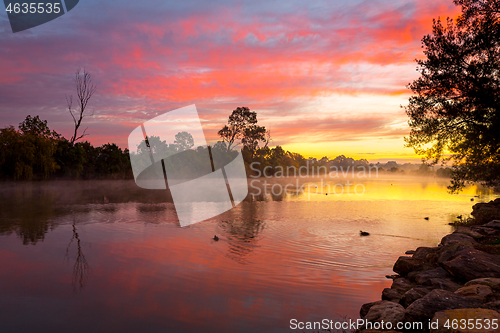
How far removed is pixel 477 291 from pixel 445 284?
1.50 metres

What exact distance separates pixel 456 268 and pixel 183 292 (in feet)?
24.8

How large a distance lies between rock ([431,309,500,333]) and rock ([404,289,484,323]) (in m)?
0.53

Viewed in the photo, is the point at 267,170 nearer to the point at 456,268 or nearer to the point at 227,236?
the point at 227,236

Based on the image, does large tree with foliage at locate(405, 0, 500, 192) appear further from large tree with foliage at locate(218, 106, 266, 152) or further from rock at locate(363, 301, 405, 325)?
large tree with foliage at locate(218, 106, 266, 152)

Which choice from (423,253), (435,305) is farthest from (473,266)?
(423,253)

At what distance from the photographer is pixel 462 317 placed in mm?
5207

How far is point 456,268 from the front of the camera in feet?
26.2

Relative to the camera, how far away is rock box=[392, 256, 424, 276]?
402 inches

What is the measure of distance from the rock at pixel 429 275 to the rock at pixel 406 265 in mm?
1013

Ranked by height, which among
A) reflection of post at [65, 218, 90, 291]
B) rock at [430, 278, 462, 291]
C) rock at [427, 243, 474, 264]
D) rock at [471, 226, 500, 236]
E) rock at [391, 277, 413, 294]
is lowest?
rock at [391, 277, 413, 294]

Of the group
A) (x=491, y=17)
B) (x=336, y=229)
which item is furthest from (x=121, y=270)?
(x=491, y=17)

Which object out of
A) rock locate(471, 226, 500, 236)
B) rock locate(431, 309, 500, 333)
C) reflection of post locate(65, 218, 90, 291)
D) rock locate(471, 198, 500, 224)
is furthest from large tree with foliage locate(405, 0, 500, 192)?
reflection of post locate(65, 218, 90, 291)

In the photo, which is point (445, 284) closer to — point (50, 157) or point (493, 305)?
point (493, 305)

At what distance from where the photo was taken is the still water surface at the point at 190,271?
25.1 feet
